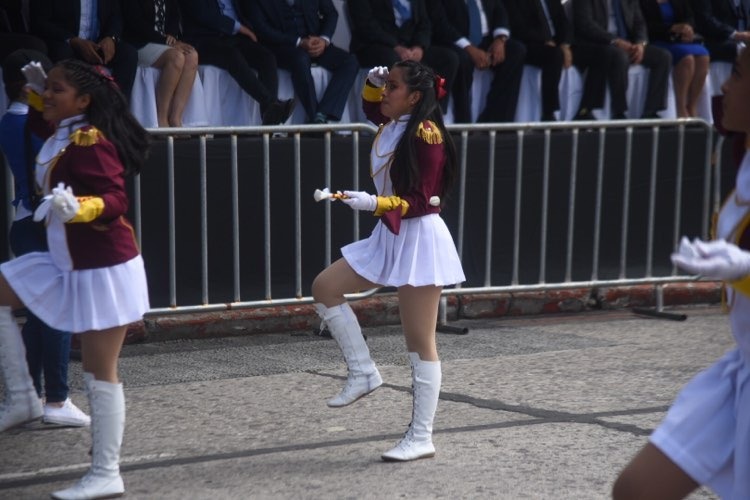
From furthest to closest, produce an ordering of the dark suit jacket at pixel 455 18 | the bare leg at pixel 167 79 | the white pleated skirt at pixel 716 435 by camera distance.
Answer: the dark suit jacket at pixel 455 18
the bare leg at pixel 167 79
the white pleated skirt at pixel 716 435

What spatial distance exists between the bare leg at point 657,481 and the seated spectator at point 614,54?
8.14 m

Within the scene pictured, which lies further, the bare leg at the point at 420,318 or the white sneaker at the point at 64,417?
the white sneaker at the point at 64,417

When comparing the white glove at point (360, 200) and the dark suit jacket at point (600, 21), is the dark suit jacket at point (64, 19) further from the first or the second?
the white glove at point (360, 200)

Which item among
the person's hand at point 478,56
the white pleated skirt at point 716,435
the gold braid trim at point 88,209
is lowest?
the white pleated skirt at point 716,435

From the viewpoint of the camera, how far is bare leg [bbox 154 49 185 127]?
31.9ft

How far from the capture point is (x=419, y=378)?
5.78 meters

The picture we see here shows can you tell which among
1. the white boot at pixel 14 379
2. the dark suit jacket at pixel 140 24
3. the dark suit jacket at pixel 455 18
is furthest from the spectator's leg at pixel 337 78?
the white boot at pixel 14 379

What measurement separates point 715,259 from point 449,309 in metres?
6.31

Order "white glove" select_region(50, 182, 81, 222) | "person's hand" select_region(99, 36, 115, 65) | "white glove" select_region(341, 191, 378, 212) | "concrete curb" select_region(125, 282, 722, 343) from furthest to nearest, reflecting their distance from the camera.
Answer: "person's hand" select_region(99, 36, 115, 65) → "concrete curb" select_region(125, 282, 722, 343) → "white glove" select_region(341, 191, 378, 212) → "white glove" select_region(50, 182, 81, 222)

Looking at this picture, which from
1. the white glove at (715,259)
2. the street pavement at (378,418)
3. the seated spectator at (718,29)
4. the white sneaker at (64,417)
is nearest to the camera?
the white glove at (715,259)

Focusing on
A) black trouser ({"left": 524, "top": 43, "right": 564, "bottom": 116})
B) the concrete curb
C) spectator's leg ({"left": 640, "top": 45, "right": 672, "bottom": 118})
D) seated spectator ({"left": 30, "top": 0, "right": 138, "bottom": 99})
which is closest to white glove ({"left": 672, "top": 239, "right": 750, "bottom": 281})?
the concrete curb

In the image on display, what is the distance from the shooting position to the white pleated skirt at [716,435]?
350 cm

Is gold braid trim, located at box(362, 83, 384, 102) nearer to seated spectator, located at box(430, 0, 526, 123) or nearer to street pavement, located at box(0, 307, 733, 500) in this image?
street pavement, located at box(0, 307, 733, 500)

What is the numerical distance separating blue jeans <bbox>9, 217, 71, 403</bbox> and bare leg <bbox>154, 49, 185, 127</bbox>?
317cm
